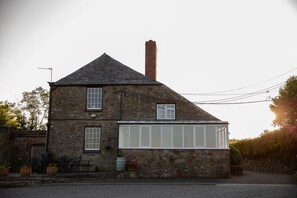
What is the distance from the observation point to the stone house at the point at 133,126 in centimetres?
2033

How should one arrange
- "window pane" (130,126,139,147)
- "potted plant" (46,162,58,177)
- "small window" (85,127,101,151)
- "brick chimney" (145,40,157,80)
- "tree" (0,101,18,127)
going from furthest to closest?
"tree" (0,101,18,127)
"brick chimney" (145,40,157,80)
"small window" (85,127,101,151)
"window pane" (130,126,139,147)
"potted plant" (46,162,58,177)

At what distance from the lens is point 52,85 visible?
77.4ft

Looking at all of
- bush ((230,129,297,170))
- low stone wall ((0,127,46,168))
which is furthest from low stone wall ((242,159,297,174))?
low stone wall ((0,127,46,168))

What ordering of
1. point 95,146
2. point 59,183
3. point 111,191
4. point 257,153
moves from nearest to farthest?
point 111,191, point 59,183, point 95,146, point 257,153

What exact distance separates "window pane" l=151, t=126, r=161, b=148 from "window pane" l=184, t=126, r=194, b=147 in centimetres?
169

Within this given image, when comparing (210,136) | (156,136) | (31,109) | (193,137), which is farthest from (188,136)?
(31,109)

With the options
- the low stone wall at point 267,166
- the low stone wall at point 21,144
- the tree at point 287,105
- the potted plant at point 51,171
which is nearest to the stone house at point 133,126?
the potted plant at point 51,171

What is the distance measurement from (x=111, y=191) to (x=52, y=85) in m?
12.5

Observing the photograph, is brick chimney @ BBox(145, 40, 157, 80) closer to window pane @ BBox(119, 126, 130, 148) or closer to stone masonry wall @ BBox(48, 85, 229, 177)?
stone masonry wall @ BBox(48, 85, 229, 177)

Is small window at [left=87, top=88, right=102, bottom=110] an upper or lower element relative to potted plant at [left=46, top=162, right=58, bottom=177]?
upper

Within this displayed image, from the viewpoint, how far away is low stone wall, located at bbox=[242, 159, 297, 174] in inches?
946

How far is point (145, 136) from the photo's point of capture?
69.0 ft

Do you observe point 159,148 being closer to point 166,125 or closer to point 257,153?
point 166,125

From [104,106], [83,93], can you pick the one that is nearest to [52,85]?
[83,93]
